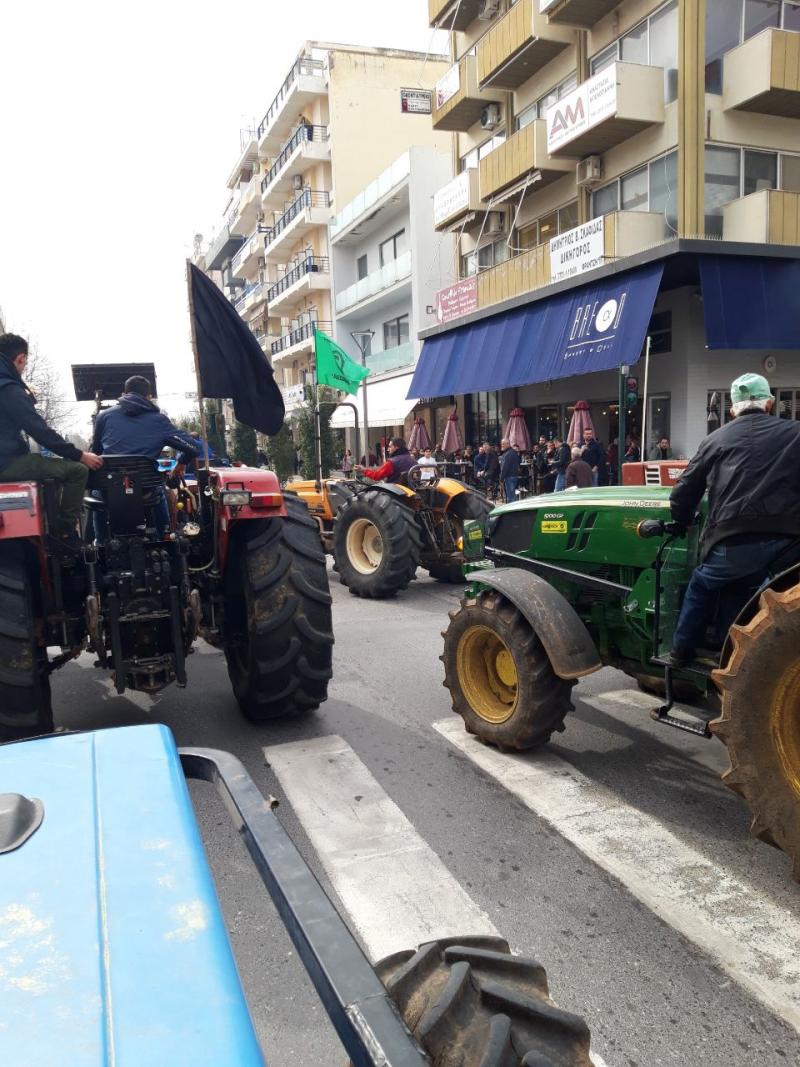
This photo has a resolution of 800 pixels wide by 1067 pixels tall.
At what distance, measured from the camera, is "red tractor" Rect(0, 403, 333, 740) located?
13.9ft

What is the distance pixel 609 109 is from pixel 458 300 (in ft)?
25.3

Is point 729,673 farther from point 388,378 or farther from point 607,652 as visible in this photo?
point 388,378

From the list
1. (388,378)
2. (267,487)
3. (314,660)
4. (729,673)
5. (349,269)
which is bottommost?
(314,660)

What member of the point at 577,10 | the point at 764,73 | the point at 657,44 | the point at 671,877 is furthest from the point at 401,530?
the point at 577,10

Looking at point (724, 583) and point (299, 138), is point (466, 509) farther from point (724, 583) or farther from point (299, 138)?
point (299, 138)

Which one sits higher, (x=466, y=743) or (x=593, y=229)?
(x=593, y=229)

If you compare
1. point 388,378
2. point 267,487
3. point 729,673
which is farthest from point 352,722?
point 388,378

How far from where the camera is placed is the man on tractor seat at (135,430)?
478 cm

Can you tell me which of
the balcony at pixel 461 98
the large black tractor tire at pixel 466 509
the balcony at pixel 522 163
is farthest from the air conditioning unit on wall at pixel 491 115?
the large black tractor tire at pixel 466 509

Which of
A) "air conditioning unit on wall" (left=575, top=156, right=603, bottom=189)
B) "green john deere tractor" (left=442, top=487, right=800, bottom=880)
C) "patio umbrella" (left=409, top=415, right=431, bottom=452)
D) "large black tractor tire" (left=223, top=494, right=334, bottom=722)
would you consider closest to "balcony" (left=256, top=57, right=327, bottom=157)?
"patio umbrella" (left=409, top=415, right=431, bottom=452)

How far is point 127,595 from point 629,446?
46.0ft

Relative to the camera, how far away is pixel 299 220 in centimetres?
3809

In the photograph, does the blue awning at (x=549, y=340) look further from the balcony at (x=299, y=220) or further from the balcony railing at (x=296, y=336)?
the balcony at (x=299, y=220)

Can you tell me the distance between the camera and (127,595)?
4562 mm
